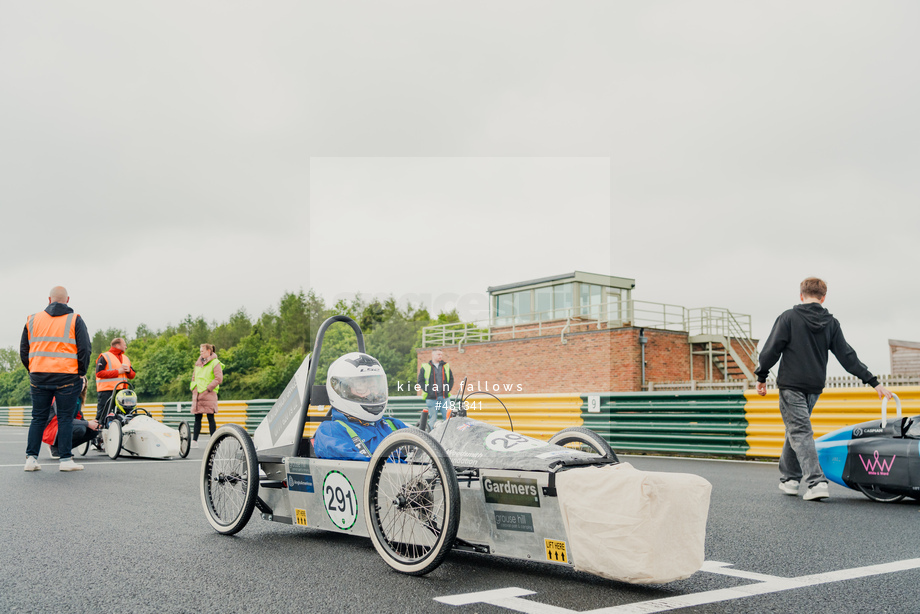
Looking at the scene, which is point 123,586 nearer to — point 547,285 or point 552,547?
point 552,547

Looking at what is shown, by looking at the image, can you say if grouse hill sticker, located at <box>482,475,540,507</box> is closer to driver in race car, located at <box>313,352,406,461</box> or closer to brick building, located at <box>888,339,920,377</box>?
driver in race car, located at <box>313,352,406,461</box>

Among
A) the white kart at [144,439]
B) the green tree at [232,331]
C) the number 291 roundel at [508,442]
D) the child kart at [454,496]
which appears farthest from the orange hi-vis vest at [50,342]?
the green tree at [232,331]

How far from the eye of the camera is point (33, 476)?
27.5 feet

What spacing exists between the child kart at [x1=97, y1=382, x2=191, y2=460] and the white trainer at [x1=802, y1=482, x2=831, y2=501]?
866cm

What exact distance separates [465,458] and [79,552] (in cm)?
231

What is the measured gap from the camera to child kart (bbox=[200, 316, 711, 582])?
3.01 m

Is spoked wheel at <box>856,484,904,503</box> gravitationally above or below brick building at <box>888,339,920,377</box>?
below

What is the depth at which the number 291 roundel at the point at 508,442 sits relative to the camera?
363 centimetres

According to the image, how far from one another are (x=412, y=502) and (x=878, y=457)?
15.4ft

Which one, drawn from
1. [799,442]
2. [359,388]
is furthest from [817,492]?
[359,388]

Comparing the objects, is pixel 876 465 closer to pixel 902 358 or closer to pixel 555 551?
pixel 555 551

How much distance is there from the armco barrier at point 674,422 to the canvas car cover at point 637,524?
8676 millimetres

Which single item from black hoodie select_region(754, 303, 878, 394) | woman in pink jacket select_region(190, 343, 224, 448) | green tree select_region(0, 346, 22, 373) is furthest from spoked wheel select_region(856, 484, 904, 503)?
green tree select_region(0, 346, 22, 373)

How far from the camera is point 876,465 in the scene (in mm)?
6297
